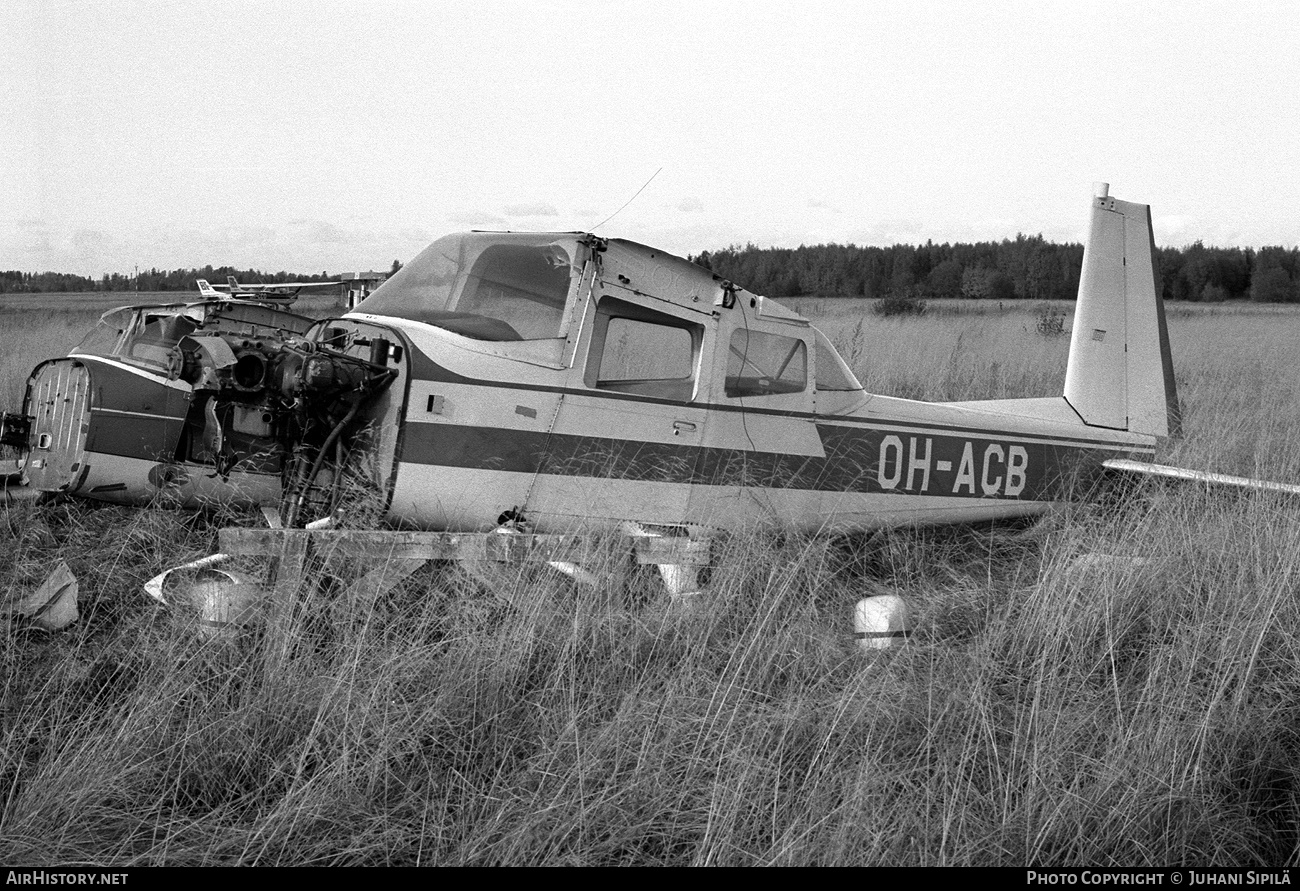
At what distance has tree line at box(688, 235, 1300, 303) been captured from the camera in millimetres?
36500

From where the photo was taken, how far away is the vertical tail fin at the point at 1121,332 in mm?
7863

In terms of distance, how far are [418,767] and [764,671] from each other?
1.37 metres

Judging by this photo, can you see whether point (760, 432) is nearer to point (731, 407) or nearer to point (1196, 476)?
point (731, 407)

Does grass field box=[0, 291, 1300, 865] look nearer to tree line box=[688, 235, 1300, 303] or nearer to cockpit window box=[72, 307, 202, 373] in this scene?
cockpit window box=[72, 307, 202, 373]

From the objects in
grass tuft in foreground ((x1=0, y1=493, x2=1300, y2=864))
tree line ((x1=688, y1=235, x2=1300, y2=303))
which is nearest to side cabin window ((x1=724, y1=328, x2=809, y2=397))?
grass tuft in foreground ((x1=0, y1=493, x2=1300, y2=864))

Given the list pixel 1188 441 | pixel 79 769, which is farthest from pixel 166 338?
pixel 1188 441

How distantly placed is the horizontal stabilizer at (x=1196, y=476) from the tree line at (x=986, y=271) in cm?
2702

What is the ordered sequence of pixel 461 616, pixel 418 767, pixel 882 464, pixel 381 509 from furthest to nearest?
pixel 882 464 → pixel 381 509 → pixel 461 616 → pixel 418 767

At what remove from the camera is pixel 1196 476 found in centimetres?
661

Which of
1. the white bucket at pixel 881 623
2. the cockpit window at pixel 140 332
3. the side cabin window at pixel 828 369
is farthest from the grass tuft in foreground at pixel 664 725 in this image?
the cockpit window at pixel 140 332

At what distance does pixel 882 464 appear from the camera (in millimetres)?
6504

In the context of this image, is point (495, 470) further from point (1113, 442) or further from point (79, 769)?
point (1113, 442)

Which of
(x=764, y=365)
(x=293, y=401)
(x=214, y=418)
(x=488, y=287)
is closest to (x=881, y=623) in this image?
(x=764, y=365)

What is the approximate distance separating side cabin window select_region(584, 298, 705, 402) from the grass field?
1.01 m
